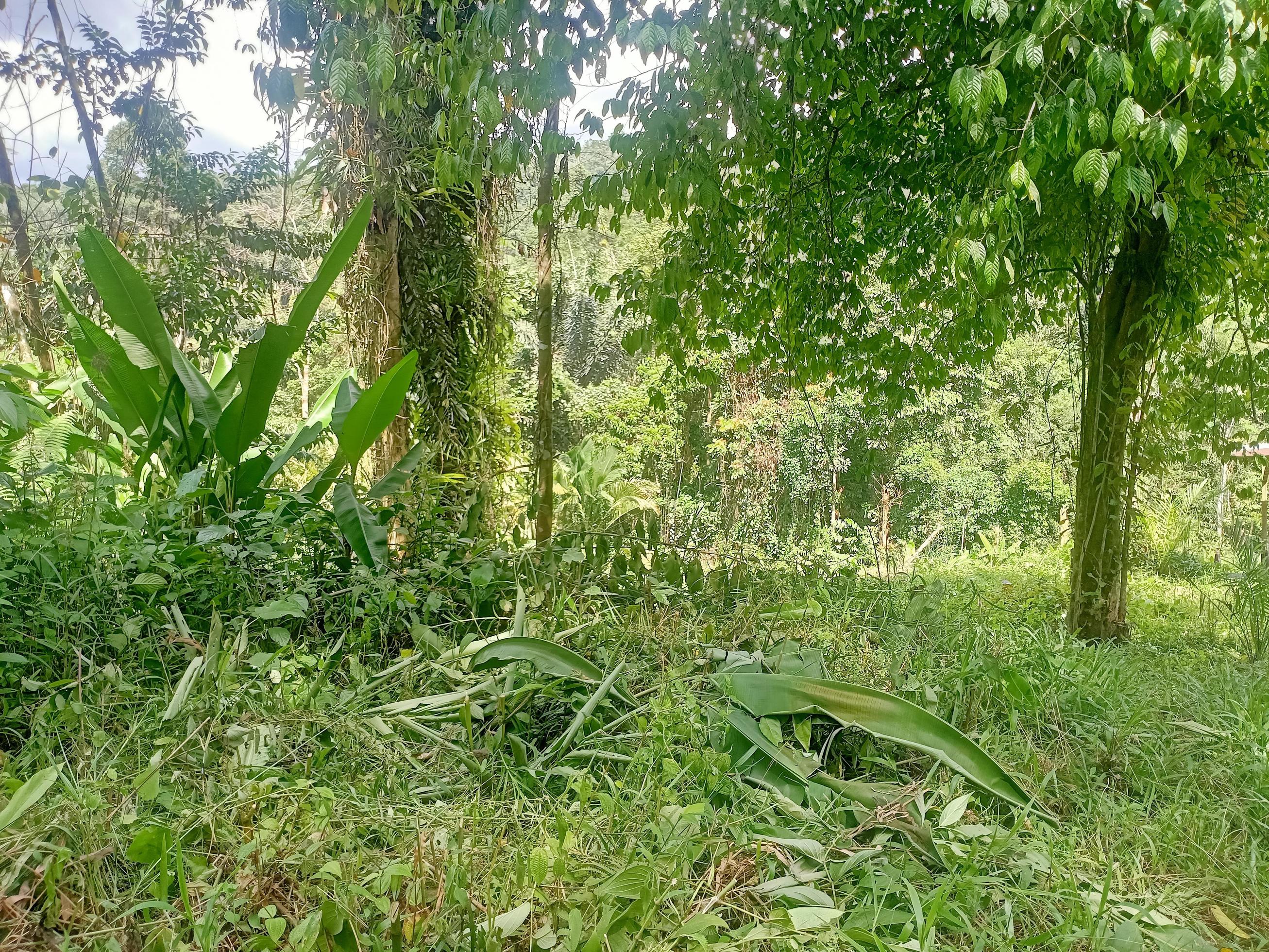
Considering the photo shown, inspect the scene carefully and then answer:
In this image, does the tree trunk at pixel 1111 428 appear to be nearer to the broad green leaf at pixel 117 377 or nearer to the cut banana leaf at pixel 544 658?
the cut banana leaf at pixel 544 658

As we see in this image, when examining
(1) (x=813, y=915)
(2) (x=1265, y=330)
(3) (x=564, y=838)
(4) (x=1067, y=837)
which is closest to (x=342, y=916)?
(3) (x=564, y=838)

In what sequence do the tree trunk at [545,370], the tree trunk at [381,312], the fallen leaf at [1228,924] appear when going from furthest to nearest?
the tree trunk at [381,312], the tree trunk at [545,370], the fallen leaf at [1228,924]

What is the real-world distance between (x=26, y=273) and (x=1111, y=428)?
573 cm

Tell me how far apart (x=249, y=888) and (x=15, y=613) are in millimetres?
1067

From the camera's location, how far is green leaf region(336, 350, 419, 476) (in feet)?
7.59

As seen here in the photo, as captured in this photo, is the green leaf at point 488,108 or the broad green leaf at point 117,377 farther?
the broad green leaf at point 117,377

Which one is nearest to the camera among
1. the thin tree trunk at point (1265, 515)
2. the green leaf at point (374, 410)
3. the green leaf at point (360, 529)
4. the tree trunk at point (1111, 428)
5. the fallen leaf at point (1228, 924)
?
the fallen leaf at point (1228, 924)

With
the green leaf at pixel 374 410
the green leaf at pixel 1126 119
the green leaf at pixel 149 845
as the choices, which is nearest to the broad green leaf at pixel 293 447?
the green leaf at pixel 374 410

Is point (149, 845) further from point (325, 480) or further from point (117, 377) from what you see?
point (117, 377)

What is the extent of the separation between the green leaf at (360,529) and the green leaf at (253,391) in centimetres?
47

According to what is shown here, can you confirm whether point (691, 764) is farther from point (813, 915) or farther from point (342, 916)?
point (342, 916)

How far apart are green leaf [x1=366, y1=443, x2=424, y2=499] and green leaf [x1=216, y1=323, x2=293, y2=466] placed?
0.39 meters

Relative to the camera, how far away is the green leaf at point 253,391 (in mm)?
2324

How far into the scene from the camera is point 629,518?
272 centimetres
